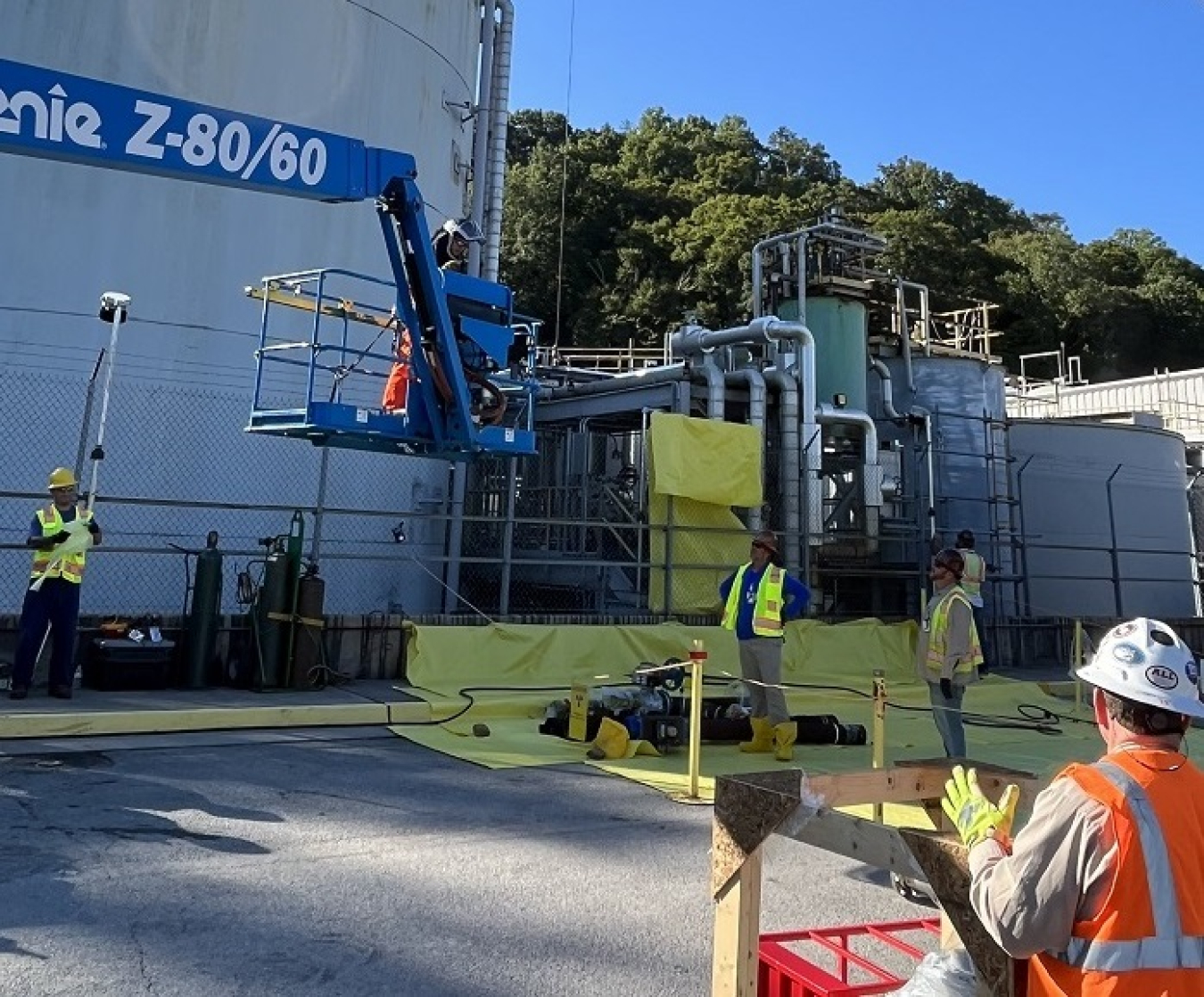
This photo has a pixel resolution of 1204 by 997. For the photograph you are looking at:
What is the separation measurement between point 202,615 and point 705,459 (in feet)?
23.6

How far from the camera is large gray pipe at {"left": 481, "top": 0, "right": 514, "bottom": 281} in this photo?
1842cm

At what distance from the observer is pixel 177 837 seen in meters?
5.66

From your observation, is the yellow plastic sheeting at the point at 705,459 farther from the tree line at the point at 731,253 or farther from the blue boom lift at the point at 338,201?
the tree line at the point at 731,253

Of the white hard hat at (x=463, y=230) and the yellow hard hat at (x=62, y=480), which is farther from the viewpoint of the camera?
the yellow hard hat at (x=62, y=480)

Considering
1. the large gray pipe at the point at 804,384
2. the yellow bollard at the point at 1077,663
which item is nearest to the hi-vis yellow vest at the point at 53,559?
the large gray pipe at the point at 804,384

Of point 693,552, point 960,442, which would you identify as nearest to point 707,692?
point 693,552

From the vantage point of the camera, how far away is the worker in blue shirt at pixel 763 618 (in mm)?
9109

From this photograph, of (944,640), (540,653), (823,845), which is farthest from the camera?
(540,653)

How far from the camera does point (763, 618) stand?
911 cm

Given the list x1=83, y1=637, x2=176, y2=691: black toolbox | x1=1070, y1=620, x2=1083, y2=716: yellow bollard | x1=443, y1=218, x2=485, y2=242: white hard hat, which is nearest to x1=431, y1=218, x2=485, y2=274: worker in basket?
x1=443, y1=218, x2=485, y2=242: white hard hat

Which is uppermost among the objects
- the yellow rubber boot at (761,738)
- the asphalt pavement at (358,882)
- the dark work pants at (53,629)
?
the dark work pants at (53,629)

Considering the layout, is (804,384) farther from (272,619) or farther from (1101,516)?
(272,619)

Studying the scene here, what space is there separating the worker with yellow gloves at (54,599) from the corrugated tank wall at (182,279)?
3.54 m

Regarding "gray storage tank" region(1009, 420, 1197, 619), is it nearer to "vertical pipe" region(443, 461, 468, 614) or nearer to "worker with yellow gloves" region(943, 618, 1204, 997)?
"vertical pipe" region(443, 461, 468, 614)
